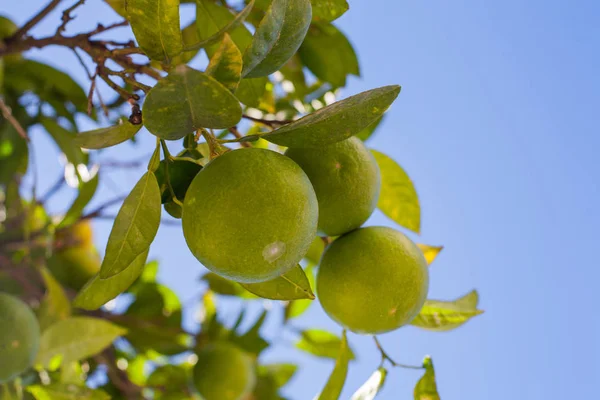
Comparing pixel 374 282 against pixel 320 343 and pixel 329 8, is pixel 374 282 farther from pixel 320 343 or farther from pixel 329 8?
pixel 320 343

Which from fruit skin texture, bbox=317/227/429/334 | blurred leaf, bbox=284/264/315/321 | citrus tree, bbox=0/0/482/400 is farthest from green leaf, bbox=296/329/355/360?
fruit skin texture, bbox=317/227/429/334

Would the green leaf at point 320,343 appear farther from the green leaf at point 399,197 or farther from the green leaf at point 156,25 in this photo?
the green leaf at point 156,25

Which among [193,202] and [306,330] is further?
[306,330]

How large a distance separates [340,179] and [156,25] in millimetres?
422

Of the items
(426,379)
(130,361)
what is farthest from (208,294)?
(426,379)

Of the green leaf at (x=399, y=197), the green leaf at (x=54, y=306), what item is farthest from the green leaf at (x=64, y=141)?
the green leaf at (x=399, y=197)

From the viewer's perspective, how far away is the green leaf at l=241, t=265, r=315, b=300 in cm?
107

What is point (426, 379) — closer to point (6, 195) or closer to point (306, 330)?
point (306, 330)

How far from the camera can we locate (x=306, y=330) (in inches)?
103

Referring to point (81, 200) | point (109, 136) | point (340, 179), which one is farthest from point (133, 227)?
point (81, 200)

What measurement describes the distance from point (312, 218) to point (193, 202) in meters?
0.18

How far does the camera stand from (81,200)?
199 centimetres

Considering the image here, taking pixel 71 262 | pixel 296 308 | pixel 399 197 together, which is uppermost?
pixel 399 197

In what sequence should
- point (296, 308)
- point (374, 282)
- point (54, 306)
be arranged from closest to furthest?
point (374, 282), point (54, 306), point (296, 308)
